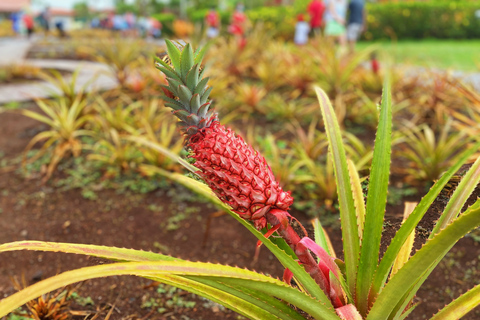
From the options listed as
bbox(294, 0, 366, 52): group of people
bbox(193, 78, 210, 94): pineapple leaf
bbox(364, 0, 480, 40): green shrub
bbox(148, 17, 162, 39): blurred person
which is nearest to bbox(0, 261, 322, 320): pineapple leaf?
bbox(193, 78, 210, 94): pineapple leaf

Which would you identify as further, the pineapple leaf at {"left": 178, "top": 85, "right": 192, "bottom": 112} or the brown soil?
the brown soil

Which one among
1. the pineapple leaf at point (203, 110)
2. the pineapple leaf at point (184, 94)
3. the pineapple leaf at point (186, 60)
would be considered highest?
the pineapple leaf at point (186, 60)

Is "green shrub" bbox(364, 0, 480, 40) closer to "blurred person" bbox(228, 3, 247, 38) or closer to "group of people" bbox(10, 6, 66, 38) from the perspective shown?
"blurred person" bbox(228, 3, 247, 38)

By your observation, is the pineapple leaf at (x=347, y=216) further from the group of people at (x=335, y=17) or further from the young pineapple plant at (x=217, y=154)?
the group of people at (x=335, y=17)

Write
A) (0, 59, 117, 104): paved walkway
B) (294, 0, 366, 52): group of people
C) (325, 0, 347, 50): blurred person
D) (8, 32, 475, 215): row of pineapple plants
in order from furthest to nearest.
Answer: (294, 0, 366, 52): group of people < (325, 0, 347, 50): blurred person < (0, 59, 117, 104): paved walkway < (8, 32, 475, 215): row of pineapple plants

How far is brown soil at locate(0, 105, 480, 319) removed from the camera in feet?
6.22

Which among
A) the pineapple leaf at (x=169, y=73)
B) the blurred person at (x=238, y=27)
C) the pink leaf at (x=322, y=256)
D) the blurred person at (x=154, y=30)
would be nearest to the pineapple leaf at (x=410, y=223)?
the pink leaf at (x=322, y=256)

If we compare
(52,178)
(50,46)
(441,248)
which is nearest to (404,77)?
(52,178)

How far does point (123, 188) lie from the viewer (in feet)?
10.6

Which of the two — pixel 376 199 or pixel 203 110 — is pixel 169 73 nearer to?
pixel 203 110

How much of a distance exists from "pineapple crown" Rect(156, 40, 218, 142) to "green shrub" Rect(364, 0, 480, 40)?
15554 millimetres

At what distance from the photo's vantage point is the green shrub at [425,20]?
14719 millimetres

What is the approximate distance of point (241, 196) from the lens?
3.07 feet

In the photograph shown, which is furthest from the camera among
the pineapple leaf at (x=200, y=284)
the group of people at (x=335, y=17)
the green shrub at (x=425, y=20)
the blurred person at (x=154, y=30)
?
the blurred person at (x=154, y=30)
